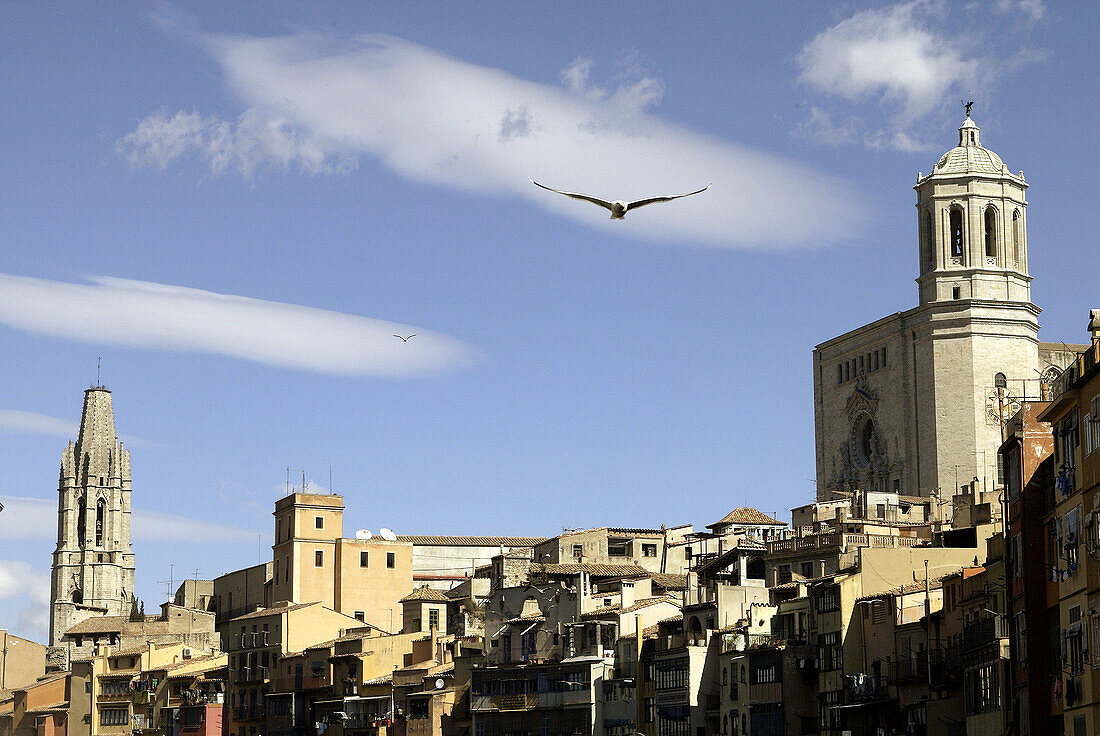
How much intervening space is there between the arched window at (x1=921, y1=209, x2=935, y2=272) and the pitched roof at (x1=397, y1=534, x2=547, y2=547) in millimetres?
29361

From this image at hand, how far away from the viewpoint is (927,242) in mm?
128375

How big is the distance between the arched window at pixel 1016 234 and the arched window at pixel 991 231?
1.22m

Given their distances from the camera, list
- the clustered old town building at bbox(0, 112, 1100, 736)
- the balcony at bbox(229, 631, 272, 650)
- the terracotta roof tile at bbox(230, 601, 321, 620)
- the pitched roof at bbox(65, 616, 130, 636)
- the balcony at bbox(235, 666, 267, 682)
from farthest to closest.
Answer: the pitched roof at bbox(65, 616, 130, 636) → the terracotta roof tile at bbox(230, 601, 321, 620) → the balcony at bbox(229, 631, 272, 650) → the balcony at bbox(235, 666, 267, 682) → the clustered old town building at bbox(0, 112, 1100, 736)

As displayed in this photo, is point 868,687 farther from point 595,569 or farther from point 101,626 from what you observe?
point 101,626

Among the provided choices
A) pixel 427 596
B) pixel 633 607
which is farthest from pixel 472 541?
pixel 633 607

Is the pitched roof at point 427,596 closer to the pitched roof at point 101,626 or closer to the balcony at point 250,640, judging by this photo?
the balcony at point 250,640

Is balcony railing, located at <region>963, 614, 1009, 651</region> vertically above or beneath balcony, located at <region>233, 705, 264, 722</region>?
above

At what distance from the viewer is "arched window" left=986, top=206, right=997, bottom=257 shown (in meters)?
126

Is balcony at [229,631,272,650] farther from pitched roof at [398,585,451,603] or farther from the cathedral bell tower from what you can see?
the cathedral bell tower

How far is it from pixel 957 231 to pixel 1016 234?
348 cm

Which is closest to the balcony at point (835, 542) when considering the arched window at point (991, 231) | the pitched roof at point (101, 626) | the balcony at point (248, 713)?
the balcony at point (248, 713)

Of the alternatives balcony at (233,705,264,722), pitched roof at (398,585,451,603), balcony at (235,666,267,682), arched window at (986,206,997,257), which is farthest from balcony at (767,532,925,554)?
arched window at (986,206,997,257)

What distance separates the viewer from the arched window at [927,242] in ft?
418

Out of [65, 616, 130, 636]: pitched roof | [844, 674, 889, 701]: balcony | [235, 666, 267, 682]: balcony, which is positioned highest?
[65, 616, 130, 636]: pitched roof
